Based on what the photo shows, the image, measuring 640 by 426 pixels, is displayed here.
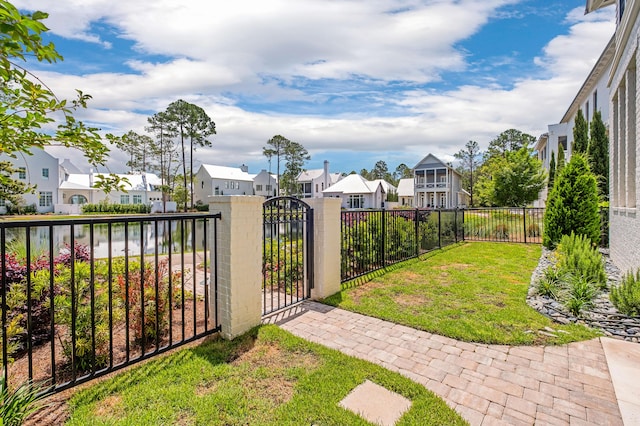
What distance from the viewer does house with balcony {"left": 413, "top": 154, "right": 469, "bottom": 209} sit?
1388 inches

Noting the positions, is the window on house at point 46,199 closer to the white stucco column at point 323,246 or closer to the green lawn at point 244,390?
the white stucco column at point 323,246

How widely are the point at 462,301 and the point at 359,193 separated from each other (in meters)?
34.4

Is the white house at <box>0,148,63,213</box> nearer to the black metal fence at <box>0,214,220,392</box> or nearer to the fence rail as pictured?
the black metal fence at <box>0,214,220,392</box>

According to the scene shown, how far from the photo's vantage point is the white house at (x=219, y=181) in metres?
41.0

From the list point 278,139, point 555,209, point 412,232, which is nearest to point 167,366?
point 412,232

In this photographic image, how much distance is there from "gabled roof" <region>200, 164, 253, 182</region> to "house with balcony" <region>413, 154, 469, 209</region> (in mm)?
23697

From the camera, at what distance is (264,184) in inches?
1954

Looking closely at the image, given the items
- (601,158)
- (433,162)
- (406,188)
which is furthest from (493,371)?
(406,188)

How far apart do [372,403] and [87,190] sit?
41763 mm

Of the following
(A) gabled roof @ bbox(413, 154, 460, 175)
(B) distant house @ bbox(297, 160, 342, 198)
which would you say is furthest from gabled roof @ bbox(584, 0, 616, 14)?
(B) distant house @ bbox(297, 160, 342, 198)

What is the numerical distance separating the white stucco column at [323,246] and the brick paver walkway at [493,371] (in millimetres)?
1033

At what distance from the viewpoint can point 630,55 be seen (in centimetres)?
565

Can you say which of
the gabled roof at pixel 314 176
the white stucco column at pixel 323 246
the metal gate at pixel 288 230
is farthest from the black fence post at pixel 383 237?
the gabled roof at pixel 314 176

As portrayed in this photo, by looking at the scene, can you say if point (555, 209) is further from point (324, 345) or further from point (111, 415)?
point (111, 415)
